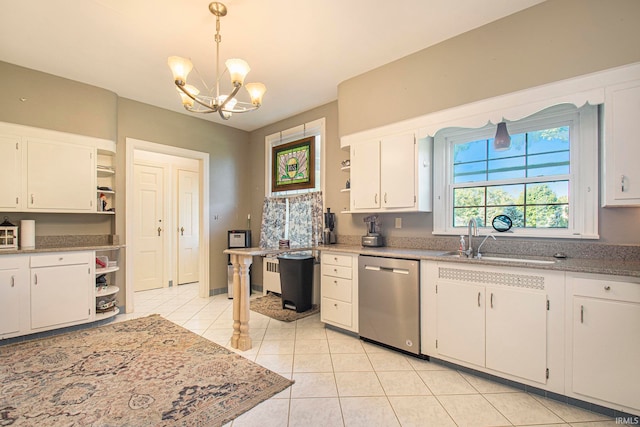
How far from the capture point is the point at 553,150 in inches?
96.7

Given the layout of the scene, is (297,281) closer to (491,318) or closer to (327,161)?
(327,161)

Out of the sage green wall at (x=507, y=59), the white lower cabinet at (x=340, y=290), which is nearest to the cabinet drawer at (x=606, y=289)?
the sage green wall at (x=507, y=59)

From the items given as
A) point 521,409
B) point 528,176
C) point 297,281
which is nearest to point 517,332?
point 521,409

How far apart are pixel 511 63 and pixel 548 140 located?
74 cm

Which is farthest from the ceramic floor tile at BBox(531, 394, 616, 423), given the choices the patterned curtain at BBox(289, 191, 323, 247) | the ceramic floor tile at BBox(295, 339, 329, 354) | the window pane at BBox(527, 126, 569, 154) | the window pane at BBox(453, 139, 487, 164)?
the patterned curtain at BBox(289, 191, 323, 247)

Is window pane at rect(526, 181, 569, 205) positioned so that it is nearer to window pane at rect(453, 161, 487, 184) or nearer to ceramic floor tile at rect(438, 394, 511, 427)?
window pane at rect(453, 161, 487, 184)

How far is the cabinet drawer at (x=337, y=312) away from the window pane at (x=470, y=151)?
193 cm

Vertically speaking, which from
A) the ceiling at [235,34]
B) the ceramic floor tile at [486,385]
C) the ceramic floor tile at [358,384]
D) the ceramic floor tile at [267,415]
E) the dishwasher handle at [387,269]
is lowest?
the ceramic floor tile at [358,384]

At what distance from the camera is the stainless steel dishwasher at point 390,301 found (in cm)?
254

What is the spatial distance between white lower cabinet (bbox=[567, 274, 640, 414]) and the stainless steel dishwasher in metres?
1.04

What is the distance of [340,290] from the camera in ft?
10.3

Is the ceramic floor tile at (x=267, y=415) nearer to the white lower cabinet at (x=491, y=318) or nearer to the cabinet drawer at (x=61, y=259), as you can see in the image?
the white lower cabinet at (x=491, y=318)

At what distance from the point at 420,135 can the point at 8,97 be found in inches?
171

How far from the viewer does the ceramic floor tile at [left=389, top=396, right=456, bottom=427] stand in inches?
68.7
